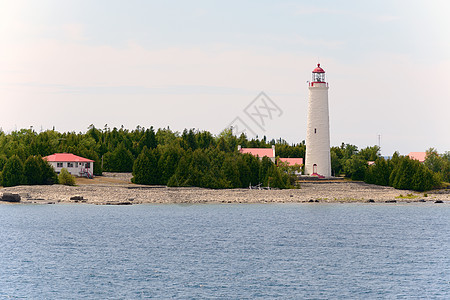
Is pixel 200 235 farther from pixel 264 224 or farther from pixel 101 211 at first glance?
pixel 101 211

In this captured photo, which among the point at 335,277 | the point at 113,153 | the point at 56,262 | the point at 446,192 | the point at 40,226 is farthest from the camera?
the point at 113,153

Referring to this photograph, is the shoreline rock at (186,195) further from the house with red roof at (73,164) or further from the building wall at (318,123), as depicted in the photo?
the building wall at (318,123)

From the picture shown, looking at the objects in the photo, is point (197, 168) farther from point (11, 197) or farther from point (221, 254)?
point (221, 254)

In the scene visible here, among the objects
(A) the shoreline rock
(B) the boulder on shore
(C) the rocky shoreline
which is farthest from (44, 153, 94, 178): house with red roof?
(B) the boulder on shore

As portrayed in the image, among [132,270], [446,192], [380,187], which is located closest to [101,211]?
[132,270]

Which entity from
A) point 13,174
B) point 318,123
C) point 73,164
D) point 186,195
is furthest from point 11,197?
point 318,123

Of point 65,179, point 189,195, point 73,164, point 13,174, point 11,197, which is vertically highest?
point 73,164

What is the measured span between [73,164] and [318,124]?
135 feet

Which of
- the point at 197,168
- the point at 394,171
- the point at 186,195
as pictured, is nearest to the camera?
the point at 186,195

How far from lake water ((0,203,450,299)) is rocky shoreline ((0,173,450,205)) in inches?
368

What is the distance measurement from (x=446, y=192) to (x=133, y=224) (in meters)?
61.0

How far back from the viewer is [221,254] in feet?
139

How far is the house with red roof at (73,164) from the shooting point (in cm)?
9694

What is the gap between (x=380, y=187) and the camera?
10106cm
